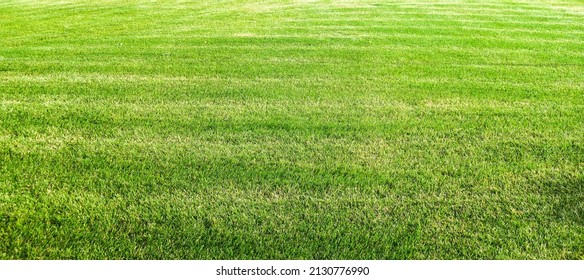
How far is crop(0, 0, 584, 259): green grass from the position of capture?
11.3 feet

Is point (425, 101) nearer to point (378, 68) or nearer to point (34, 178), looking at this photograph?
point (378, 68)

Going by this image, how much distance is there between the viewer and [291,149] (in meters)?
4.52

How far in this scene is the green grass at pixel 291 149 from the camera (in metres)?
3.45

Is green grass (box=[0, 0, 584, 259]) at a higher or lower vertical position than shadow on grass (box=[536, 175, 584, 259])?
higher

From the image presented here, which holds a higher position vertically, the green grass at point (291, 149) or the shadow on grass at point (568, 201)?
the green grass at point (291, 149)

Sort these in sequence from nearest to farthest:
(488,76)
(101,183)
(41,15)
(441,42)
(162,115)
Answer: (101,183) → (162,115) → (488,76) → (441,42) → (41,15)

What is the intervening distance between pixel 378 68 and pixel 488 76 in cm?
156

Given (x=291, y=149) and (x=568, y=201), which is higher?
(x=291, y=149)

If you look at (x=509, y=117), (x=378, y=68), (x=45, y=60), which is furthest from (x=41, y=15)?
(x=509, y=117)

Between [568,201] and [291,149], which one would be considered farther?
[291,149]
